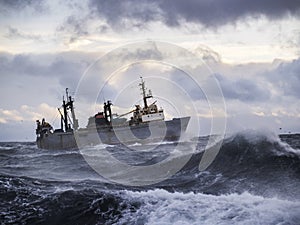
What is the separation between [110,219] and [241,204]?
5.01 meters

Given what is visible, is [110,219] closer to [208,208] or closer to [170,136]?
[208,208]

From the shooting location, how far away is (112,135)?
77.7 m

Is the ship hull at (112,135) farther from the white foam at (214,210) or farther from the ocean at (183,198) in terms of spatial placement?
the white foam at (214,210)

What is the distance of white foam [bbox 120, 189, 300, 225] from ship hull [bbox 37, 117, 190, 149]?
61854mm

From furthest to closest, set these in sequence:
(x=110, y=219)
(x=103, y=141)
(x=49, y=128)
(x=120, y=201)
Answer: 1. (x=49, y=128)
2. (x=103, y=141)
3. (x=120, y=201)
4. (x=110, y=219)

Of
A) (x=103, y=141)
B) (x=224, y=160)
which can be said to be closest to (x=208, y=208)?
(x=224, y=160)

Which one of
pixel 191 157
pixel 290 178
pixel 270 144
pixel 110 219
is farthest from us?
pixel 191 157

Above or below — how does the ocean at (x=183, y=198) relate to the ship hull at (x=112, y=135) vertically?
below

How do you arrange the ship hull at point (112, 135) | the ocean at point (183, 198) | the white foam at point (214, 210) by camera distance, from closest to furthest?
1. the white foam at point (214, 210)
2. the ocean at point (183, 198)
3. the ship hull at point (112, 135)

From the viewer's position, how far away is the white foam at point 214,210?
11.2 m

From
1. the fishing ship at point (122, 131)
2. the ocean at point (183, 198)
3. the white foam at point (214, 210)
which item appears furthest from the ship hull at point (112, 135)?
the white foam at point (214, 210)

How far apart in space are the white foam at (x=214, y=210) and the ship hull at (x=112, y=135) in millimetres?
61854

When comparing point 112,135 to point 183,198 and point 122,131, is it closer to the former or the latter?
point 122,131

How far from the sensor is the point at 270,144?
24.9 meters
